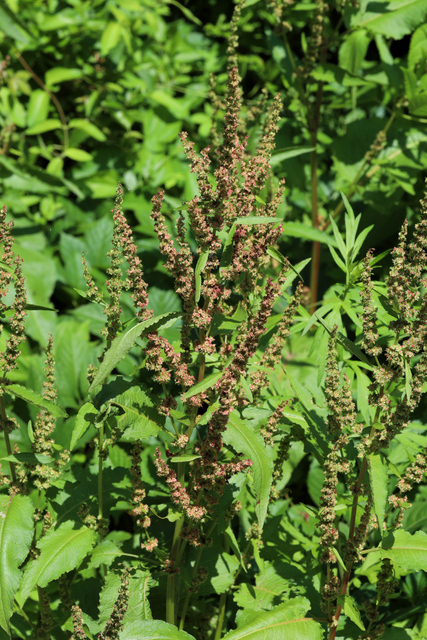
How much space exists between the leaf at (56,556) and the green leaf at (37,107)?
341 cm

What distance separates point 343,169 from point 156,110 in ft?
5.46

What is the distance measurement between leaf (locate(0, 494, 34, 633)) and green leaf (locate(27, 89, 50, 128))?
3.38m

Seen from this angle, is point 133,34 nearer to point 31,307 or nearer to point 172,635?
point 31,307

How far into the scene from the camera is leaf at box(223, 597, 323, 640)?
6.63 ft

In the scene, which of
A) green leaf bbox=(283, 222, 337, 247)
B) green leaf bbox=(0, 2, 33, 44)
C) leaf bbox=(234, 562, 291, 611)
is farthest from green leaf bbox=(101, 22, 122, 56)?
leaf bbox=(234, 562, 291, 611)

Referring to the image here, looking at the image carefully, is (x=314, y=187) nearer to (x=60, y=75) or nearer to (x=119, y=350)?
(x=60, y=75)

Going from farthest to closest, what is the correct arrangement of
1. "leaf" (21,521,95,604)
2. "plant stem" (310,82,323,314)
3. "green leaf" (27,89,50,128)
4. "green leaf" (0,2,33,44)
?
"green leaf" (27,89,50,128)
"plant stem" (310,82,323,314)
"green leaf" (0,2,33,44)
"leaf" (21,521,95,604)

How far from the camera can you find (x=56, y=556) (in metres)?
2.07

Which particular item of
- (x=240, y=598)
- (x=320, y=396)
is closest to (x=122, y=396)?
(x=240, y=598)

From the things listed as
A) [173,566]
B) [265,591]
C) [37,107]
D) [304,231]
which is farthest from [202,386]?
[37,107]

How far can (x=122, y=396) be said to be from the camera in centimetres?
201

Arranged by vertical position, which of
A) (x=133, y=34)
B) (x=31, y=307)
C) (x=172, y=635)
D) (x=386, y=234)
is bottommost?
(x=172, y=635)

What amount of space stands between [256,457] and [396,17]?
113 inches

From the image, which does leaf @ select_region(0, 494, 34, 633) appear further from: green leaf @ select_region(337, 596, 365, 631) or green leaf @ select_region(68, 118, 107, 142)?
green leaf @ select_region(68, 118, 107, 142)
